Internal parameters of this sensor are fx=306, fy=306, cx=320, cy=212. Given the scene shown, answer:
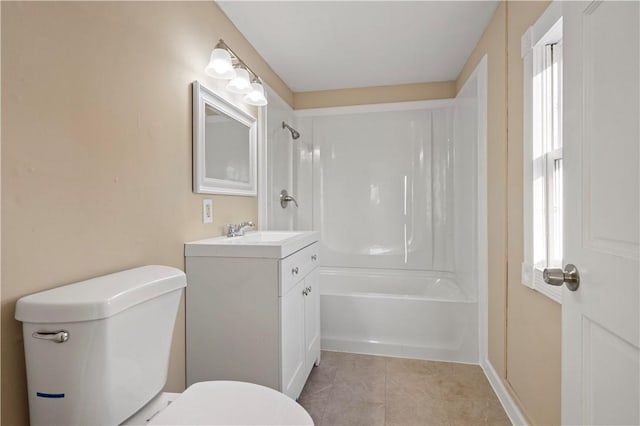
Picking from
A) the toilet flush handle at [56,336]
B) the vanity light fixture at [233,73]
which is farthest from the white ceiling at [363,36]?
the toilet flush handle at [56,336]

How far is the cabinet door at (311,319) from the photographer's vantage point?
5.96ft

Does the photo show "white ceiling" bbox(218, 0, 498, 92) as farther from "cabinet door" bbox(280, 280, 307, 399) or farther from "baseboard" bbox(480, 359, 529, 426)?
"baseboard" bbox(480, 359, 529, 426)

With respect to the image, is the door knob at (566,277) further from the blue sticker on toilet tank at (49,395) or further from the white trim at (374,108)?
the white trim at (374,108)

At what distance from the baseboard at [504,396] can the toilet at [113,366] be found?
4.25 feet

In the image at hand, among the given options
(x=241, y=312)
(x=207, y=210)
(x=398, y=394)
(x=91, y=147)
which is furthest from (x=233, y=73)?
(x=398, y=394)

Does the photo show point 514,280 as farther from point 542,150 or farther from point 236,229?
point 236,229

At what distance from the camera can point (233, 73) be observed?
5.48ft

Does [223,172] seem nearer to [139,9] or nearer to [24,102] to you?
[139,9]

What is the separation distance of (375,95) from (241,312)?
8.07 ft

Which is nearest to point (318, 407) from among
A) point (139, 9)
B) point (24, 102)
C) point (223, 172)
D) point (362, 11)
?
point (223, 172)

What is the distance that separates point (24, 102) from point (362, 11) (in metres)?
1.72

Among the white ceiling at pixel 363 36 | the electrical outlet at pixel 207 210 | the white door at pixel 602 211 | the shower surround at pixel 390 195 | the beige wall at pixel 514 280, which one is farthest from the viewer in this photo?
the shower surround at pixel 390 195

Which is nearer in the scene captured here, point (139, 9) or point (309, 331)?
point (139, 9)

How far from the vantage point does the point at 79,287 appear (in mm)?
884
